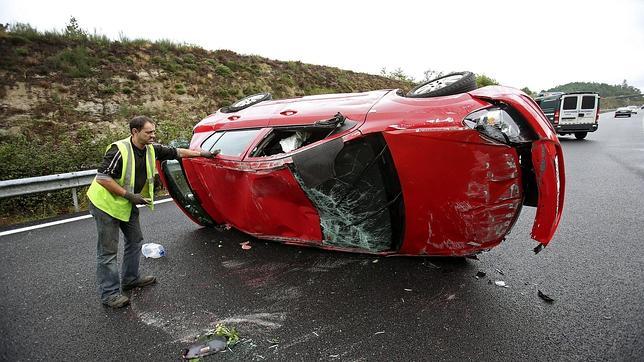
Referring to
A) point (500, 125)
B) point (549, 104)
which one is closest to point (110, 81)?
point (500, 125)

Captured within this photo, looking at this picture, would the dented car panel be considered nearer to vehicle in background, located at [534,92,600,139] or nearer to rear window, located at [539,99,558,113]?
vehicle in background, located at [534,92,600,139]

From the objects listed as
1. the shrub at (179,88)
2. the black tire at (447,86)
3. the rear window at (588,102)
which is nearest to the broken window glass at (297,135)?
the black tire at (447,86)

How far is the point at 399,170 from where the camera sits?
2.58 metres

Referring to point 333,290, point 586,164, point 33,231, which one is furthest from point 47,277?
point 586,164

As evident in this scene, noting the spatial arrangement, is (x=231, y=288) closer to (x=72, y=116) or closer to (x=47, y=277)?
(x=47, y=277)

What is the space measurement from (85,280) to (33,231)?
1.99 meters

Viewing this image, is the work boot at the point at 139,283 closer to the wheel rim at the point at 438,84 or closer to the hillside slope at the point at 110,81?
the wheel rim at the point at 438,84

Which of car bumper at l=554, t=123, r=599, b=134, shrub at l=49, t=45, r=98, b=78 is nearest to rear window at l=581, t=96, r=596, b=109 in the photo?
car bumper at l=554, t=123, r=599, b=134

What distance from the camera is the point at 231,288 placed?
3.01m

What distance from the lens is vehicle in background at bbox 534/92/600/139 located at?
13.5 metres

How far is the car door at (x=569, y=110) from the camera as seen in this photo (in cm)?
1356

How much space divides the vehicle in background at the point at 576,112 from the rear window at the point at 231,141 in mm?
14273

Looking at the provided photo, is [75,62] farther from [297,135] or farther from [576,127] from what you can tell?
[576,127]

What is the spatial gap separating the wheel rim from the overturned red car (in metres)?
0.02
